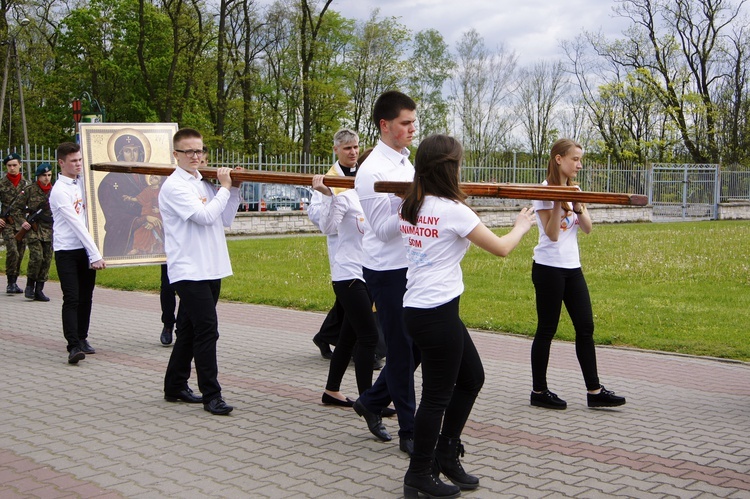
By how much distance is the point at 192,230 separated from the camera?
6.12 m

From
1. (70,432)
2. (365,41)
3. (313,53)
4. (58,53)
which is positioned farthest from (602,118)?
(70,432)

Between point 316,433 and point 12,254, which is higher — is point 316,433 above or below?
below

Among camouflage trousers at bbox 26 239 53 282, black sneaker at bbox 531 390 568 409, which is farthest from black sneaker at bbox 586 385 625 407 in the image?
camouflage trousers at bbox 26 239 53 282

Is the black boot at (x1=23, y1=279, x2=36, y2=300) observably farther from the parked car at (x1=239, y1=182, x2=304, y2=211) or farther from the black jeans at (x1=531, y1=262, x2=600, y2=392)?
the parked car at (x1=239, y1=182, x2=304, y2=211)

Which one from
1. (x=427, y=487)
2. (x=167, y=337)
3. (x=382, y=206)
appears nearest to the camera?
(x=427, y=487)

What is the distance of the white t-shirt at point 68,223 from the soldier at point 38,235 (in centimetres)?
499

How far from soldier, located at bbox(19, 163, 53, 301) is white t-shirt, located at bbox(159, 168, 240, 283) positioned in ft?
24.7

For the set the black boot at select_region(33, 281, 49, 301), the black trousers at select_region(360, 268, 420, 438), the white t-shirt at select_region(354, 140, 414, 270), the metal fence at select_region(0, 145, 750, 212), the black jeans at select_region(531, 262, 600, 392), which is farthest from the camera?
the metal fence at select_region(0, 145, 750, 212)

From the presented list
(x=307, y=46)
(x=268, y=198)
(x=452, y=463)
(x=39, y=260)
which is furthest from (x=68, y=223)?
(x=307, y=46)

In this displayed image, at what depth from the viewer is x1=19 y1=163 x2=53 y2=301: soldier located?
1299 centimetres

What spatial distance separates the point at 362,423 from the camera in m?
5.93

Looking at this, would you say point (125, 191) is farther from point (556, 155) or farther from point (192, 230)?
point (556, 155)

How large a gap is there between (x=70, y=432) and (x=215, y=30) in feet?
131

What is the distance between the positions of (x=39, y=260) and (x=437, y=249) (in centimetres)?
1026
